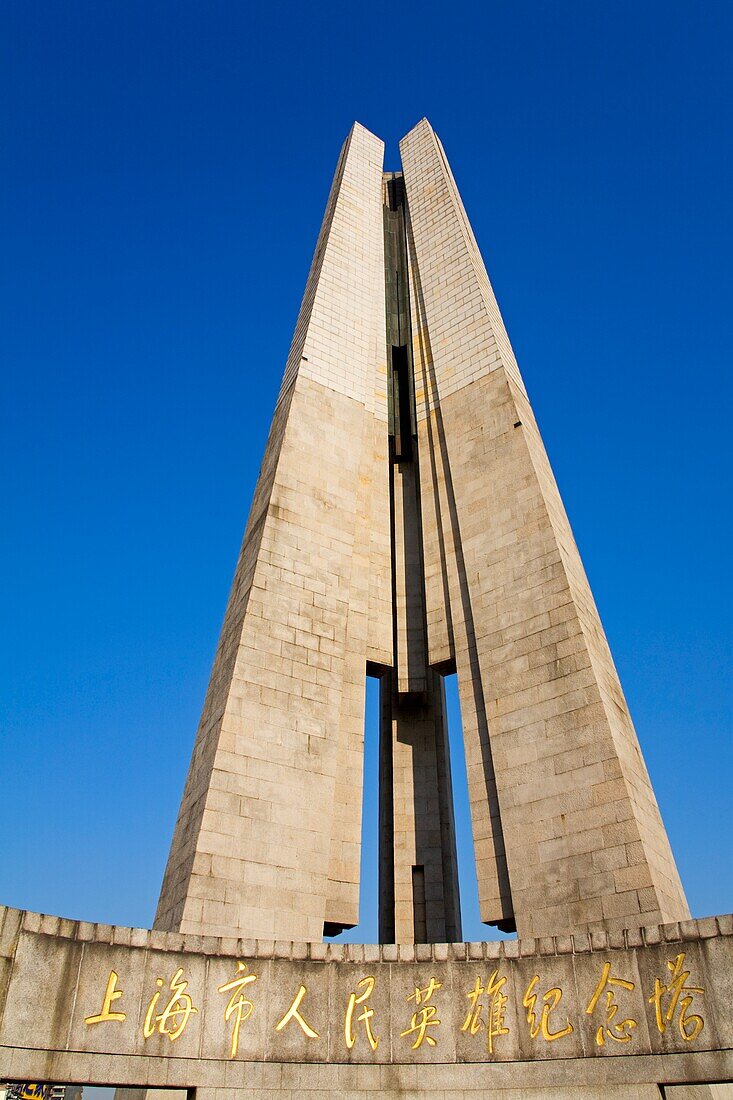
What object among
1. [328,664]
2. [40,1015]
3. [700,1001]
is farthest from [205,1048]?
[328,664]

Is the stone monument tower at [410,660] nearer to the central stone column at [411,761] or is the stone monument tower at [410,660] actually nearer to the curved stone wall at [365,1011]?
the central stone column at [411,761]

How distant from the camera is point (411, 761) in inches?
702

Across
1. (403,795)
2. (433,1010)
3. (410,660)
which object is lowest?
(433,1010)

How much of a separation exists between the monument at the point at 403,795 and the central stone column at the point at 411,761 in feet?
0.20

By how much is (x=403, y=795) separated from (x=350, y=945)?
708cm

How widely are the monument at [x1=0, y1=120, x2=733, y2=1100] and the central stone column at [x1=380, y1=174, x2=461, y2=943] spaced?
0.06 meters

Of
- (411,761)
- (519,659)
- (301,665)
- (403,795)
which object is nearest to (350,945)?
(301,665)

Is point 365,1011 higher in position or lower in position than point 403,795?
lower

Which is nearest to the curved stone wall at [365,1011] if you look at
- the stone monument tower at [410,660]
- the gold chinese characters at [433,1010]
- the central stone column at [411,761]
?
the gold chinese characters at [433,1010]

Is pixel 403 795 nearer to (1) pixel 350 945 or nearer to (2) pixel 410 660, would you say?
(2) pixel 410 660

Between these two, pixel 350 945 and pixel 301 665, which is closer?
pixel 350 945

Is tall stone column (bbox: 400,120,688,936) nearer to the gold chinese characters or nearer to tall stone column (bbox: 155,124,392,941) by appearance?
tall stone column (bbox: 155,124,392,941)

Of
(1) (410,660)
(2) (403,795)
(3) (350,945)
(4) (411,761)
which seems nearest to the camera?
(3) (350,945)

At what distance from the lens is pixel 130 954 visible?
966 cm
